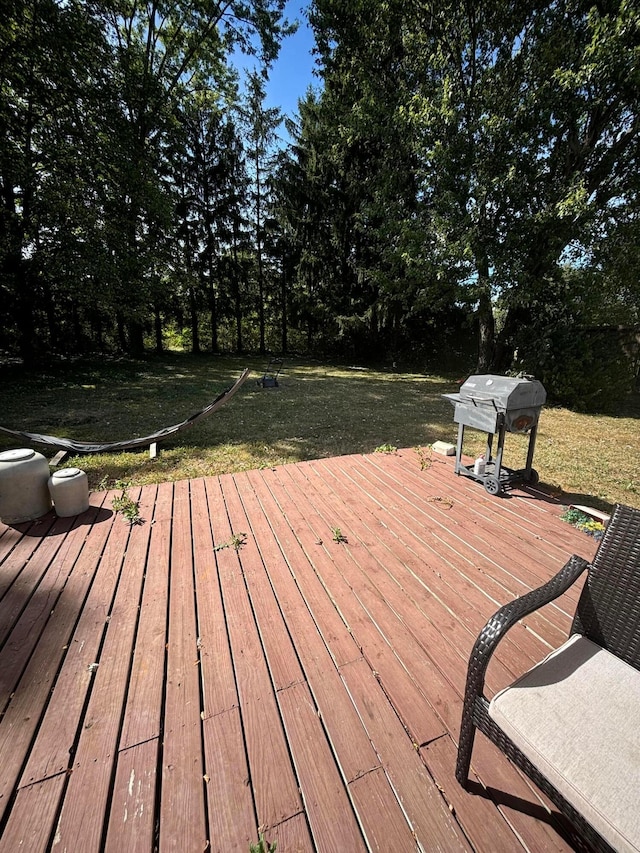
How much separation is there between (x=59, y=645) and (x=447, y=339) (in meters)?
14.8

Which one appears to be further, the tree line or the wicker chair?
the tree line

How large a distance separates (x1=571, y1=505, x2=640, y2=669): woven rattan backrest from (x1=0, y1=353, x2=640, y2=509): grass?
2365mm

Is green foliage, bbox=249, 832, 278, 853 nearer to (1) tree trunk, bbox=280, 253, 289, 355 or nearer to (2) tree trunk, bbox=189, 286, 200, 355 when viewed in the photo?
(2) tree trunk, bbox=189, 286, 200, 355

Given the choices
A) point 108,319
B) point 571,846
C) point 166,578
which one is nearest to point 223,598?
point 166,578

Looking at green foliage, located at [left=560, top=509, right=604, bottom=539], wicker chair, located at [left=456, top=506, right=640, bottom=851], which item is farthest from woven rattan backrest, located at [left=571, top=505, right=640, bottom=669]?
green foliage, located at [left=560, top=509, right=604, bottom=539]

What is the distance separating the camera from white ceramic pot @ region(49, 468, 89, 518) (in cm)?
260

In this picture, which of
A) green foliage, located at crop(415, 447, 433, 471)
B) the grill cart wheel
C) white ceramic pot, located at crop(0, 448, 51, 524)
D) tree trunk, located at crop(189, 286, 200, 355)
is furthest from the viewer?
tree trunk, located at crop(189, 286, 200, 355)

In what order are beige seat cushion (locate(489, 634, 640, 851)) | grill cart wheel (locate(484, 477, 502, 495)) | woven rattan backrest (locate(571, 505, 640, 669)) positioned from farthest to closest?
grill cart wheel (locate(484, 477, 502, 495)) < woven rattan backrest (locate(571, 505, 640, 669)) < beige seat cushion (locate(489, 634, 640, 851))

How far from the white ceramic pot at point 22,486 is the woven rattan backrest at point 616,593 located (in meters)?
3.34

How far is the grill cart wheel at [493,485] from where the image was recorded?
122 inches

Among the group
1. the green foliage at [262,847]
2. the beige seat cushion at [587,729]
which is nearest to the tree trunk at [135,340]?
the green foliage at [262,847]

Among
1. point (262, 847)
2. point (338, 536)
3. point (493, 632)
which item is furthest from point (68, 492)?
point (493, 632)

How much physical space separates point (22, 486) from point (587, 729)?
3326mm

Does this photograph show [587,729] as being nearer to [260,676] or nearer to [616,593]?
[616,593]
